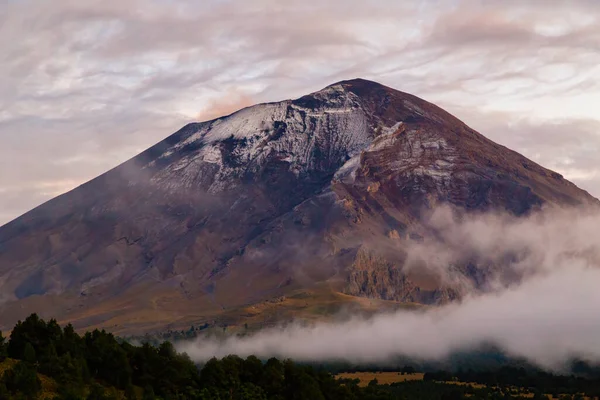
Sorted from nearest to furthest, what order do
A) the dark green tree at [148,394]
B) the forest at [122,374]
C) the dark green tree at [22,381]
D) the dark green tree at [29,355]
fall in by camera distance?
the dark green tree at [22,381], the forest at [122,374], the dark green tree at [148,394], the dark green tree at [29,355]

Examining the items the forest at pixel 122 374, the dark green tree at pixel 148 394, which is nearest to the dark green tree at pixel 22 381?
the forest at pixel 122 374

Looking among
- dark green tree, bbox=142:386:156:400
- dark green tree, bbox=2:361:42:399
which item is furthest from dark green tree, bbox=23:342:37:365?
dark green tree, bbox=142:386:156:400

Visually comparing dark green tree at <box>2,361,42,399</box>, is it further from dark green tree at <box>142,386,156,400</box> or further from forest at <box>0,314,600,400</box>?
dark green tree at <box>142,386,156,400</box>

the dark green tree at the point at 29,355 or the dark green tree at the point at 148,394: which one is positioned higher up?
the dark green tree at the point at 29,355

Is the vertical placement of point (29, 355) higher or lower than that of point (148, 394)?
higher

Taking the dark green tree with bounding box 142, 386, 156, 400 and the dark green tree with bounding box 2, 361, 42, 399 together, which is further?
the dark green tree with bounding box 142, 386, 156, 400

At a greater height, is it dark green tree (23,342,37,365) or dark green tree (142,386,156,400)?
dark green tree (23,342,37,365)

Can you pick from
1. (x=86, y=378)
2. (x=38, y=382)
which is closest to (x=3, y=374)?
(x=38, y=382)

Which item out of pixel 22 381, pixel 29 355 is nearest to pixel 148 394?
pixel 29 355

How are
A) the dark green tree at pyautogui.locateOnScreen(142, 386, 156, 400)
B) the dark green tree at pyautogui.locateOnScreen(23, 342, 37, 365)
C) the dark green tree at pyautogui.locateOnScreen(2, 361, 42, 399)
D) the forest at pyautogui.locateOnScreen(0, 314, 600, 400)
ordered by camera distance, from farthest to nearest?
the dark green tree at pyautogui.locateOnScreen(23, 342, 37, 365)
the dark green tree at pyautogui.locateOnScreen(142, 386, 156, 400)
the forest at pyautogui.locateOnScreen(0, 314, 600, 400)
the dark green tree at pyautogui.locateOnScreen(2, 361, 42, 399)

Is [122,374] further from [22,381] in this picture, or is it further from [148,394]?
[22,381]

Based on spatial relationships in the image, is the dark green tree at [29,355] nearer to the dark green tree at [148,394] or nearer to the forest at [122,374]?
the forest at [122,374]

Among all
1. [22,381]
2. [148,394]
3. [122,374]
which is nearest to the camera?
[22,381]

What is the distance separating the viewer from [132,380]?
118 m
